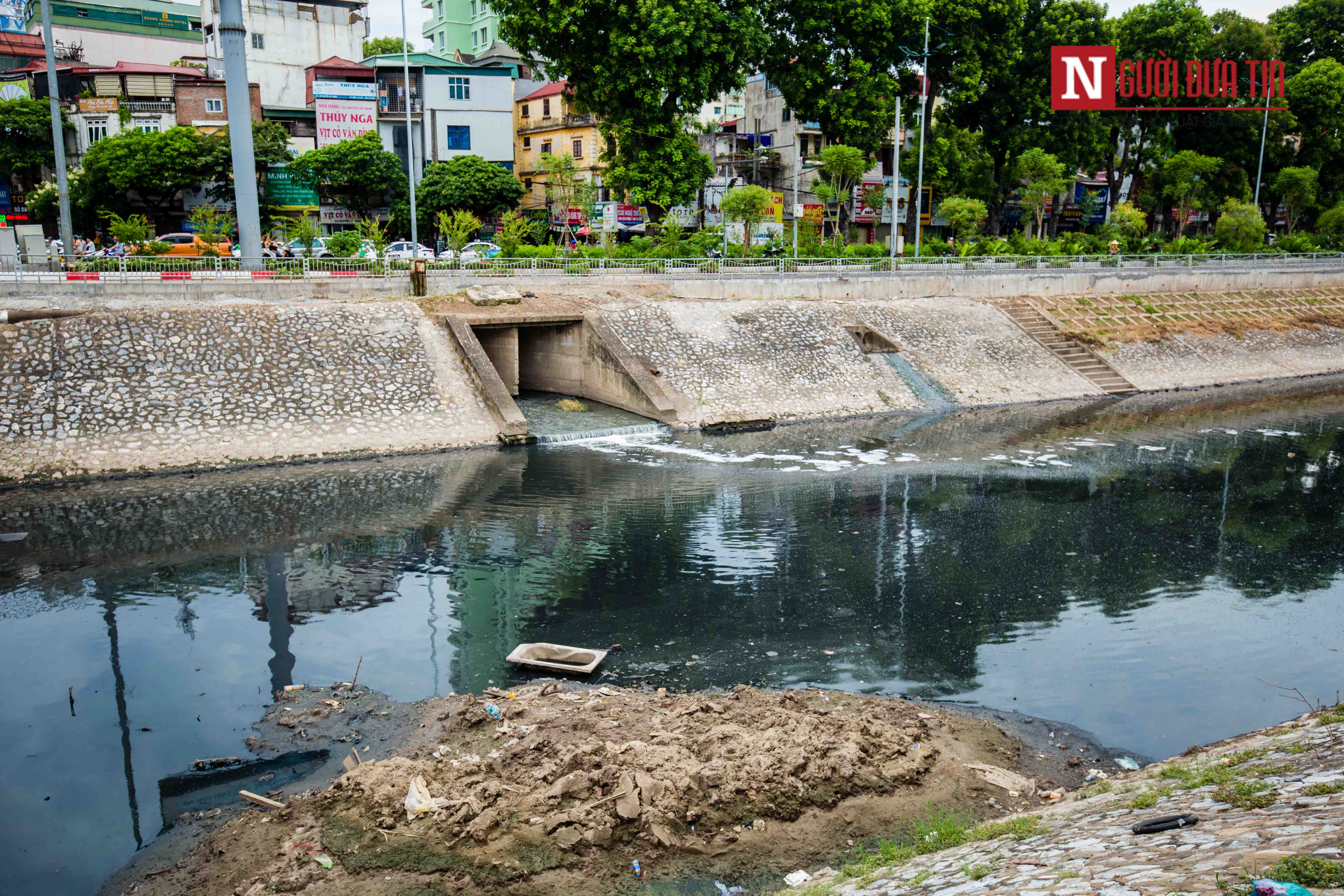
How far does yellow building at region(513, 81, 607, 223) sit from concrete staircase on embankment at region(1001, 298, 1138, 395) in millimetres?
26736

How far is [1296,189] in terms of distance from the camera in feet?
192

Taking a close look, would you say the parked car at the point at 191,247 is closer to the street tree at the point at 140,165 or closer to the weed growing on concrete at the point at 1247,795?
the street tree at the point at 140,165

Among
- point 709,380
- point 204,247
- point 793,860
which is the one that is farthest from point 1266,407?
point 204,247

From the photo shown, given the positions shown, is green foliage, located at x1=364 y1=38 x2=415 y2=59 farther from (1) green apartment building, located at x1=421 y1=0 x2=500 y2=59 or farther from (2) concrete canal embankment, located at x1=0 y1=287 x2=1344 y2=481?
(2) concrete canal embankment, located at x1=0 y1=287 x2=1344 y2=481

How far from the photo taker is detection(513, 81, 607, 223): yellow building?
198ft

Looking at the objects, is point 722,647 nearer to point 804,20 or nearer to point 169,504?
point 169,504

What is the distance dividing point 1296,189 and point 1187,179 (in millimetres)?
7372

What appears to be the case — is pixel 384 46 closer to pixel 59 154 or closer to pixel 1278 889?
pixel 59 154

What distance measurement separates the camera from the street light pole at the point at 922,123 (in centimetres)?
4434

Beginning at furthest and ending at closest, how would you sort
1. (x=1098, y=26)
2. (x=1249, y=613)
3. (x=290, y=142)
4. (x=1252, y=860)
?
(x=290, y=142) → (x=1098, y=26) → (x=1249, y=613) → (x=1252, y=860)

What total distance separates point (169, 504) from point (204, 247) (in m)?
14.9

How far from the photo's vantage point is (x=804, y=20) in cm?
4644

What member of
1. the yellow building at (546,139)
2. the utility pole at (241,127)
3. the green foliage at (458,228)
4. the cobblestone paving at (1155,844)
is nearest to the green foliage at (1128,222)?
the yellow building at (546,139)

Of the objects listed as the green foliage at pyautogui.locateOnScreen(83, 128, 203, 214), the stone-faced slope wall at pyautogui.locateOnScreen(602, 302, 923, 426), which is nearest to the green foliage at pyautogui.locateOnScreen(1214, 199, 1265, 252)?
the stone-faced slope wall at pyautogui.locateOnScreen(602, 302, 923, 426)
